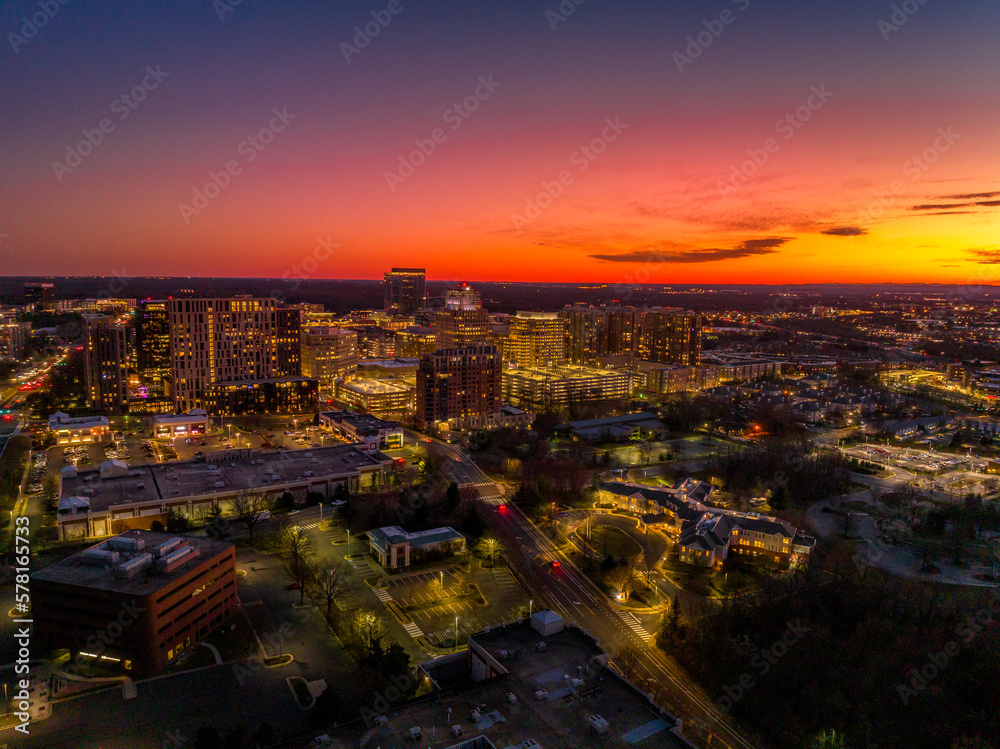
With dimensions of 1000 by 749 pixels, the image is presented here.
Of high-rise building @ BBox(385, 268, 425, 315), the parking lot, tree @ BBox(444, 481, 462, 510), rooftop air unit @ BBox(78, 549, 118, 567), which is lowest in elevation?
the parking lot

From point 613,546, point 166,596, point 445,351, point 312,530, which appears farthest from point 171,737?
point 445,351

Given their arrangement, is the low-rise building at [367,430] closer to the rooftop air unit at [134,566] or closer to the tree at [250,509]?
the tree at [250,509]

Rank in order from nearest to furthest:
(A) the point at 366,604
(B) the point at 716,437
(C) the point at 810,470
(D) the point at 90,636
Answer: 1. (D) the point at 90,636
2. (A) the point at 366,604
3. (C) the point at 810,470
4. (B) the point at 716,437

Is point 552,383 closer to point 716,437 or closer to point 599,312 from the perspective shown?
point 716,437

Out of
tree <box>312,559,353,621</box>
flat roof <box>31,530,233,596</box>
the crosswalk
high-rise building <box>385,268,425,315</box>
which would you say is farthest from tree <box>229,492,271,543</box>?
high-rise building <box>385,268,425,315</box>

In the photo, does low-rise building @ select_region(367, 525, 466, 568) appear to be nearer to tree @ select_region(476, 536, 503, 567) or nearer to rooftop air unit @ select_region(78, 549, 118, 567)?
tree @ select_region(476, 536, 503, 567)

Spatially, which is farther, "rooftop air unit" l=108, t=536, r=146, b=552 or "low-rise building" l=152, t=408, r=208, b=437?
"low-rise building" l=152, t=408, r=208, b=437
